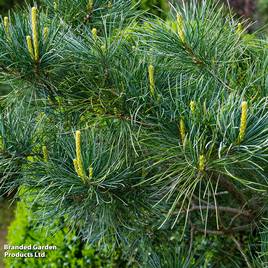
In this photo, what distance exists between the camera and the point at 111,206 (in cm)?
140

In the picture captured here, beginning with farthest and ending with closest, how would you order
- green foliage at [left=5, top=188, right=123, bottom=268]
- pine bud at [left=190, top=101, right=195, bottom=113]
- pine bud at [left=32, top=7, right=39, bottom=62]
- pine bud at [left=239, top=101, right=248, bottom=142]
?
green foliage at [left=5, top=188, right=123, bottom=268] < pine bud at [left=32, top=7, right=39, bottom=62] < pine bud at [left=190, top=101, right=195, bottom=113] < pine bud at [left=239, top=101, right=248, bottom=142]

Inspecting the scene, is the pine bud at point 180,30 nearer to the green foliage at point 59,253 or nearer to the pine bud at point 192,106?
the pine bud at point 192,106

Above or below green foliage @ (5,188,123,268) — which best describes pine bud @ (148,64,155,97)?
above

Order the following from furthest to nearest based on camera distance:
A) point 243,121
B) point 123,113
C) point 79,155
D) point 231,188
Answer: point 231,188, point 123,113, point 79,155, point 243,121

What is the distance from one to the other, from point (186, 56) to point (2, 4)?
393cm

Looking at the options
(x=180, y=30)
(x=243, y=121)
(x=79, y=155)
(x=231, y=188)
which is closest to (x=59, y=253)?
(x=231, y=188)

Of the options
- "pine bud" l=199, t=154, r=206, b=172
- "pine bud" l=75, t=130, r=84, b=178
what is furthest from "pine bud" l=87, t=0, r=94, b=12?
"pine bud" l=199, t=154, r=206, b=172

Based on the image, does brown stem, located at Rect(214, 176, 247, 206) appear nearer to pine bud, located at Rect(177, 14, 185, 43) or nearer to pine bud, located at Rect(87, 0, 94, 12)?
pine bud, located at Rect(177, 14, 185, 43)

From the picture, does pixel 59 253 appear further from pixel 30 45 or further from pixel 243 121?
pixel 243 121

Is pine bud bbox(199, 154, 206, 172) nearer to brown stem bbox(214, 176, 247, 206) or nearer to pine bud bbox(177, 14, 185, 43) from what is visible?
pine bud bbox(177, 14, 185, 43)

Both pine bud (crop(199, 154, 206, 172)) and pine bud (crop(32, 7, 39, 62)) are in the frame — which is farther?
pine bud (crop(32, 7, 39, 62))

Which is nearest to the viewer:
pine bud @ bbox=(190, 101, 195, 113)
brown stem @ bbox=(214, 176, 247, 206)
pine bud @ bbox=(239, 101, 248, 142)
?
pine bud @ bbox=(239, 101, 248, 142)

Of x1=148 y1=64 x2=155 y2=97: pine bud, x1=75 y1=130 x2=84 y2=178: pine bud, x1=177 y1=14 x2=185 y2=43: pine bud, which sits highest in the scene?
x1=177 y1=14 x2=185 y2=43: pine bud

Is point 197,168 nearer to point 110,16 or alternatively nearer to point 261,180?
point 261,180
